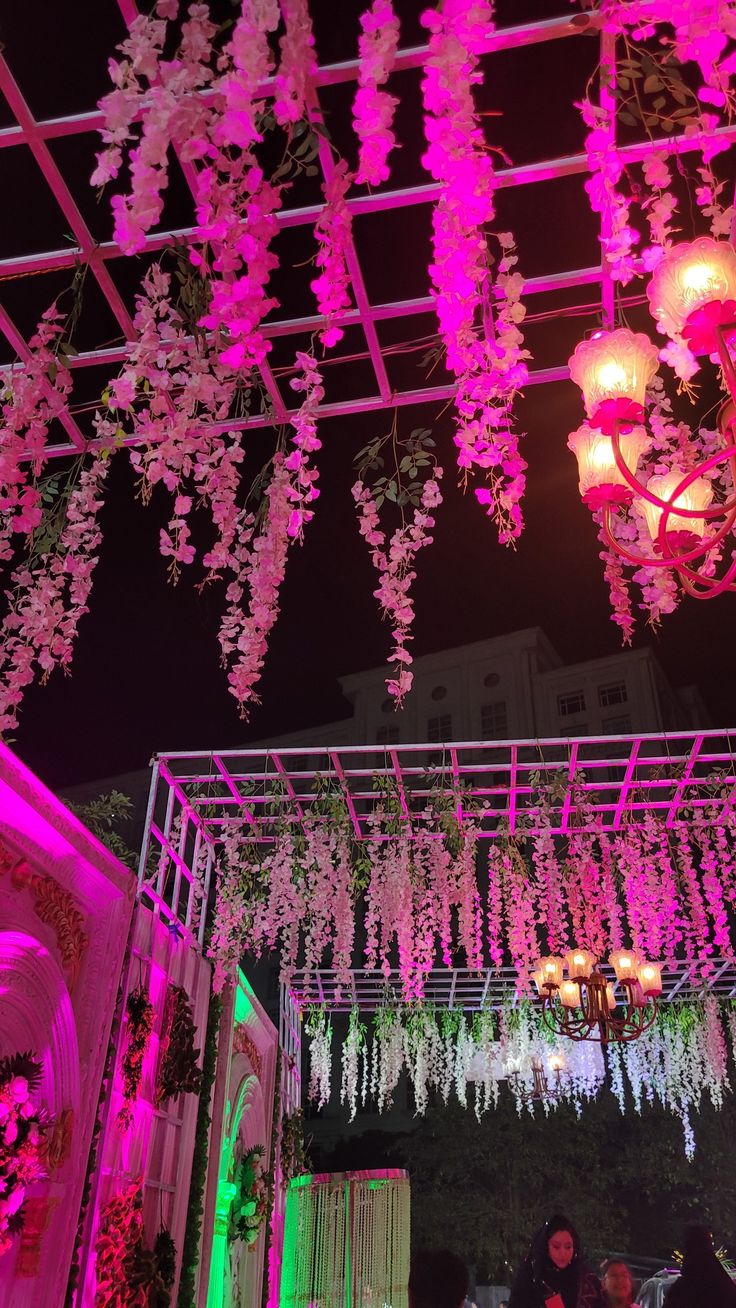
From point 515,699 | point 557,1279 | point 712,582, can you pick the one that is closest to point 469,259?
point 712,582

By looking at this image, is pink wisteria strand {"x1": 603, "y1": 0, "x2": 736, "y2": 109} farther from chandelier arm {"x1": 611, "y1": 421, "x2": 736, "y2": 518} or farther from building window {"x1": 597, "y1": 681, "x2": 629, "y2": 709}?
building window {"x1": 597, "y1": 681, "x2": 629, "y2": 709}

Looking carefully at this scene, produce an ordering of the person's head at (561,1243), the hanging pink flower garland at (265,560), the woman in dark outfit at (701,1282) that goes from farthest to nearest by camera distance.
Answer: the person's head at (561,1243) < the woman in dark outfit at (701,1282) < the hanging pink flower garland at (265,560)

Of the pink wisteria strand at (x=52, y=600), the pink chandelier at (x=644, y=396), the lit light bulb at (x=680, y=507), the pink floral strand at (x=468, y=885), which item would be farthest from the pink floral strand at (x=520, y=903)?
the pink chandelier at (x=644, y=396)

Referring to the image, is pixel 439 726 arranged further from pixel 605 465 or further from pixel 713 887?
pixel 605 465

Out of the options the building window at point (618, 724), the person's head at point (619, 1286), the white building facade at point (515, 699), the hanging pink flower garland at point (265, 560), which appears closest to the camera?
the hanging pink flower garland at point (265, 560)

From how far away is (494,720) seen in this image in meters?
19.0

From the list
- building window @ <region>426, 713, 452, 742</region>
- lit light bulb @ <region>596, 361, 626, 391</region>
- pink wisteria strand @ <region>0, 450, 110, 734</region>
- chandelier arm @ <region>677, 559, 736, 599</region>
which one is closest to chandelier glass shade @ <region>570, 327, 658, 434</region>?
lit light bulb @ <region>596, 361, 626, 391</region>

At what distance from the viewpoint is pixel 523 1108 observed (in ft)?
41.8

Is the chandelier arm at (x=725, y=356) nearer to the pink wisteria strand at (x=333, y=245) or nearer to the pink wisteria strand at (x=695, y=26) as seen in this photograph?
the pink wisteria strand at (x=695, y=26)

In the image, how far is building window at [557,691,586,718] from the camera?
1888cm

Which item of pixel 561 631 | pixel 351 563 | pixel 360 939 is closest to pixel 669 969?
pixel 561 631

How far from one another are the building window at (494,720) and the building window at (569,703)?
1.15 metres

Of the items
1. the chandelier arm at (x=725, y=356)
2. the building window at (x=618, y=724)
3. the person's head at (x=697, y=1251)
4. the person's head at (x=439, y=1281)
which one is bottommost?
the person's head at (x=439, y=1281)

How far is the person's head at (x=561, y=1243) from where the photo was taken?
5.29 m
